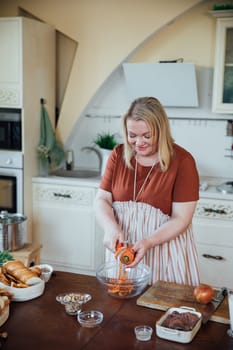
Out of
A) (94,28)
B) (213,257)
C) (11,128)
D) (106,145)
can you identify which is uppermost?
(94,28)

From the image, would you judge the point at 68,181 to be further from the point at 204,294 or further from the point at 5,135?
the point at 204,294

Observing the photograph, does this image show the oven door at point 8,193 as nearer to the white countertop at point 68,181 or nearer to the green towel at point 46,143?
the white countertop at point 68,181

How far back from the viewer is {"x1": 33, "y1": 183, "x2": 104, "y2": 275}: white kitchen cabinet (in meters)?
3.75

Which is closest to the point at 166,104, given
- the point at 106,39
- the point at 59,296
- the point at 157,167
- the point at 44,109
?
the point at 106,39

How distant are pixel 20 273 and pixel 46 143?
7.65ft

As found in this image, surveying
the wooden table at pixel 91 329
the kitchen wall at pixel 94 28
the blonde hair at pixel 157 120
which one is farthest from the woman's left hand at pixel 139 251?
the kitchen wall at pixel 94 28

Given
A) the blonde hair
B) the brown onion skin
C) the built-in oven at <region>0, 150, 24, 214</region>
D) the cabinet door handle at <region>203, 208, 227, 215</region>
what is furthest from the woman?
the built-in oven at <region>0, 150, 24, 214</region>

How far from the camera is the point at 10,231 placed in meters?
3.29

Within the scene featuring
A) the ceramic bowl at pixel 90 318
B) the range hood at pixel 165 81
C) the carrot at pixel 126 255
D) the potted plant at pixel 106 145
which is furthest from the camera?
the potted plant at pixel 106 145

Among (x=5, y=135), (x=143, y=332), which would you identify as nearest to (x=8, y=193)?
(x=5, y=135)

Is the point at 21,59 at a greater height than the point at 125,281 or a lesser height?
greater

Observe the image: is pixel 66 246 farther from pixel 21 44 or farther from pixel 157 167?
pixel 157 167

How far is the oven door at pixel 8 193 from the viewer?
12.4 feet

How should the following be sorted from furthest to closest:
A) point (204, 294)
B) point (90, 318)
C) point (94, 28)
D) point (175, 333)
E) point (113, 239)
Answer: point (94, 28) < point (113, 239) < point (204, 294) < point (90, 318) < point (175, 333)
